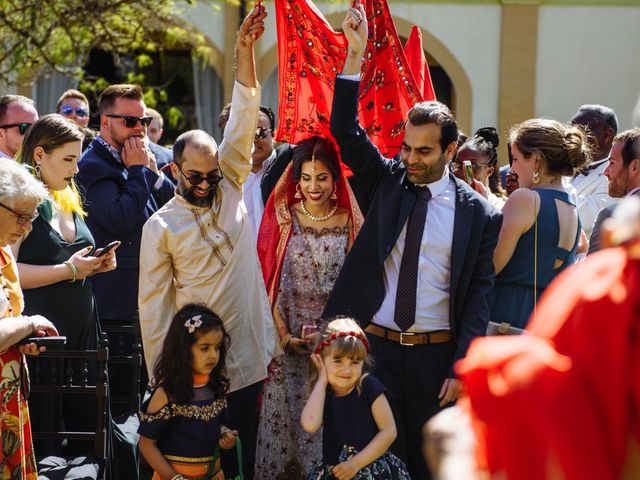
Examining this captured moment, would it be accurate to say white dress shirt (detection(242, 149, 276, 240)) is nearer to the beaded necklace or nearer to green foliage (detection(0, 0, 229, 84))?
the beaded necklace

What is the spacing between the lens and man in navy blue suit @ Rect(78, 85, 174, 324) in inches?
211

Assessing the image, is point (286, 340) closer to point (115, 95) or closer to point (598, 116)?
point (115, 95)

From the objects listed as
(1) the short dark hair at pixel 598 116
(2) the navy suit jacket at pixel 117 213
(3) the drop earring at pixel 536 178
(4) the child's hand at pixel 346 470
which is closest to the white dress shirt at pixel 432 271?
(3) the drop earring at pixel 536 178

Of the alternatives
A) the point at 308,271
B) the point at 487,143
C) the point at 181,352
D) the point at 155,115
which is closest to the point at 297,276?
the point at 308,271

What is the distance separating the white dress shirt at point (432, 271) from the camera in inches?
162

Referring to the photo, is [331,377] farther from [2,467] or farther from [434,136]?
[2,467]

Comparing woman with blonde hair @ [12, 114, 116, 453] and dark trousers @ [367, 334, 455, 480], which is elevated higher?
woman with blonde hair @ [12, 114, 116, 453]

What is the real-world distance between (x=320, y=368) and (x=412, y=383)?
387 millimetres

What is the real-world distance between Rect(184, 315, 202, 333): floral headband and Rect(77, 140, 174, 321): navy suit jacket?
3.85 ft

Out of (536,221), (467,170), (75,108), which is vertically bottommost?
(536,221)

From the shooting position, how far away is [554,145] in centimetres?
433

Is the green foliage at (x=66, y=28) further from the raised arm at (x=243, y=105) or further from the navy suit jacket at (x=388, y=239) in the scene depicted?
the navy suit jacket at (x=388, y=239)

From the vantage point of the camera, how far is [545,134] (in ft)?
14.2

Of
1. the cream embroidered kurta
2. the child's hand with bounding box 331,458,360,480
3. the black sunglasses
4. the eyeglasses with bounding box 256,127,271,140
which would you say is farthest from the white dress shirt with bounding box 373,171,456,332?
the black sunglasses
